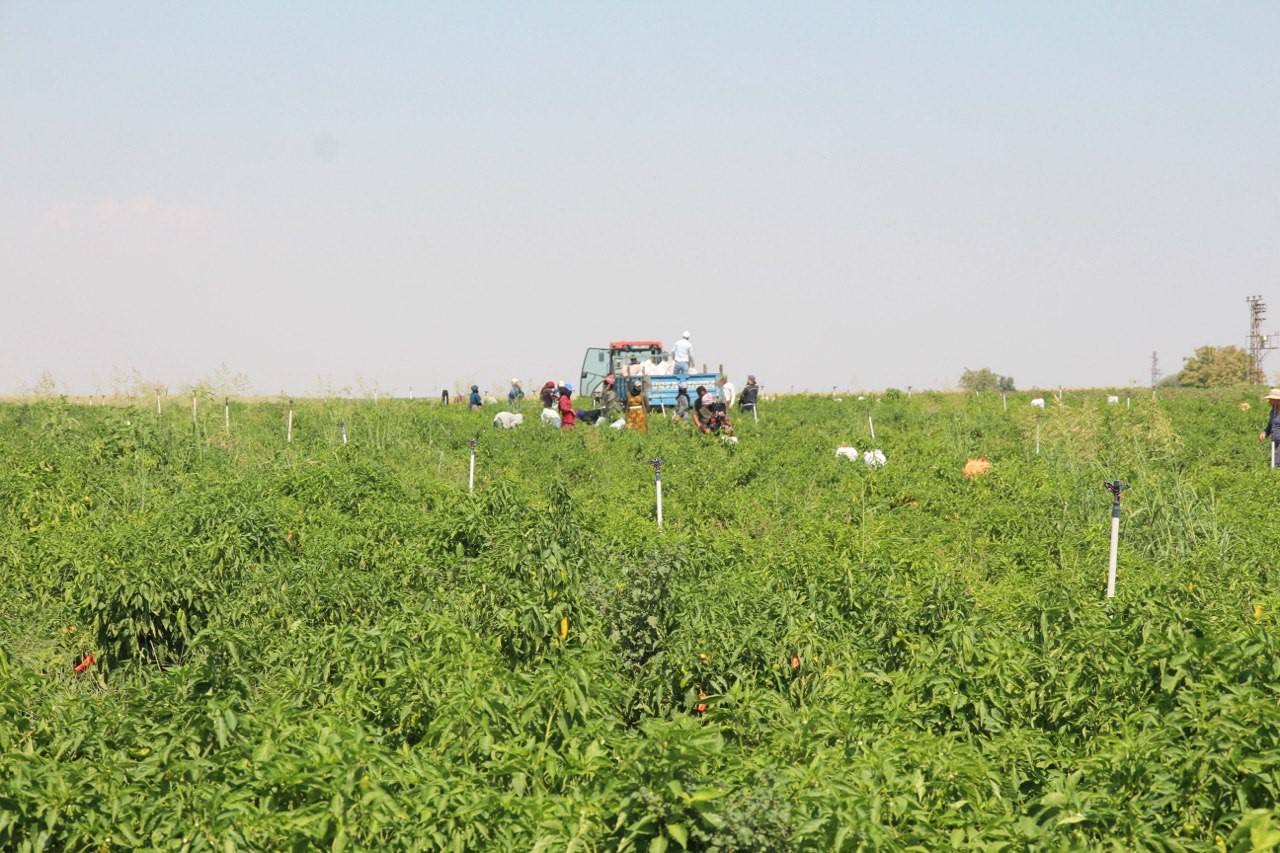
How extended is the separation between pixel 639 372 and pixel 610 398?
1.03 m

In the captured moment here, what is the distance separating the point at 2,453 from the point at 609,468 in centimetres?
838

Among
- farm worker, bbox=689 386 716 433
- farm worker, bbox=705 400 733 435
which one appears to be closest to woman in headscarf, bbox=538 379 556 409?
farm worker, bbox=689 386 716 433

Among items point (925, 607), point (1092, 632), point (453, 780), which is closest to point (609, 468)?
point (925, 607)

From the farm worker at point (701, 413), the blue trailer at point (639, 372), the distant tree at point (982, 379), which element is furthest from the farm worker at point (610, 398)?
the distant tree at point (982, 379)

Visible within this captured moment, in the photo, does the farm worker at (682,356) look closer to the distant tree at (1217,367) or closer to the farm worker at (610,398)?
the farm worker at (610,398)

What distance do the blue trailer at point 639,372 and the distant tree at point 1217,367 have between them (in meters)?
53.3

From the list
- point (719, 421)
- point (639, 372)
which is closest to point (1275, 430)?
point (719, 421)

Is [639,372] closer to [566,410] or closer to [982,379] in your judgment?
[566,410]

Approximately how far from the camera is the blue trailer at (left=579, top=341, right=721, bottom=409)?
27625 mm

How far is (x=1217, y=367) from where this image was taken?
2825 inches

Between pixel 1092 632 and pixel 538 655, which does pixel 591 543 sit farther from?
pixel 1092 632

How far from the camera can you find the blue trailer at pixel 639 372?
27625 millimetres

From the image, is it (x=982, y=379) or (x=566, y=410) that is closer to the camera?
(x=566, y=410)

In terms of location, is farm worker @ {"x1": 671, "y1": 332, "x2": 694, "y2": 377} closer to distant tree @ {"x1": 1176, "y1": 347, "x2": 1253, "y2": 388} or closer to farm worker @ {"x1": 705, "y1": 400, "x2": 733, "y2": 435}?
farm worker @ {"x1": 705, "y1": 400, "x2": 733, "y2": 435}
